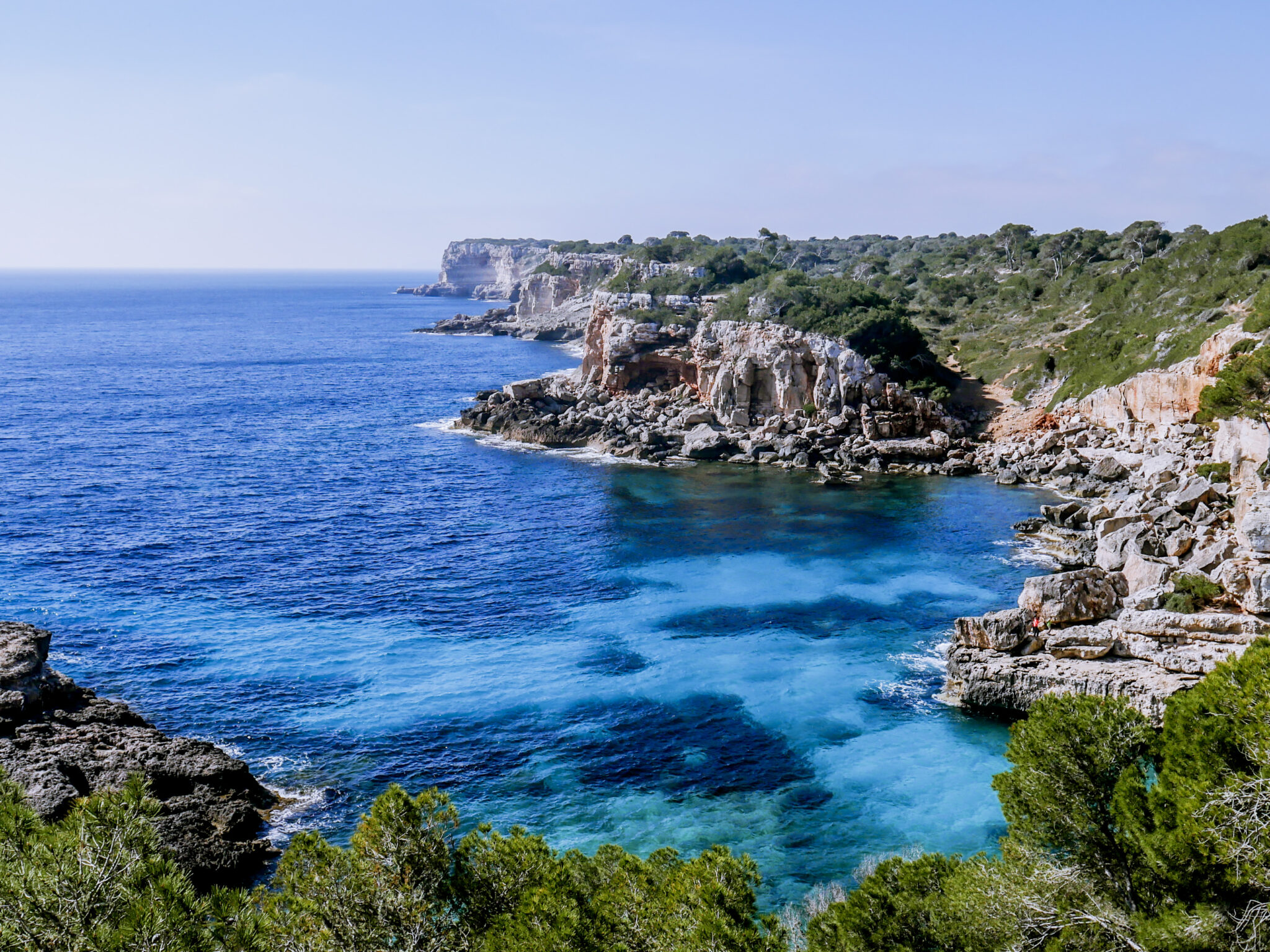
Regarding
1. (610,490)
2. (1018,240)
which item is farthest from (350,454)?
(1018,240)

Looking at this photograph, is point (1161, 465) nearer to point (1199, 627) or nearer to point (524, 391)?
point (1199, 627)

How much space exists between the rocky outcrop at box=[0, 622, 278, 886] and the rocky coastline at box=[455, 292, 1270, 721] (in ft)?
87.3

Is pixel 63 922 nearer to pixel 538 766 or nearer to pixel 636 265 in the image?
pixel 538 766

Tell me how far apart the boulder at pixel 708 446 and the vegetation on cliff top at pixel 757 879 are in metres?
61.9

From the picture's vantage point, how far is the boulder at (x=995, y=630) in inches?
A: 1473

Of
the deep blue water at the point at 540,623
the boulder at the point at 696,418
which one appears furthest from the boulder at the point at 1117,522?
the boulder at the point at 696,418

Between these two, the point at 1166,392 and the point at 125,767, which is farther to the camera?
the point at 1166,392

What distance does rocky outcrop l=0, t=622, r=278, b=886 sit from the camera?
88.5 feet

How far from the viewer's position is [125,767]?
1169 inches

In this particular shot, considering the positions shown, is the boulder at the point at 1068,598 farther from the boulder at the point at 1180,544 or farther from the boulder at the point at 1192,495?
the boulder at the point at 1192,495

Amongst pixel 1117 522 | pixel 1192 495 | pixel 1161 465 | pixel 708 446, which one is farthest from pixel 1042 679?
pixel 708 446

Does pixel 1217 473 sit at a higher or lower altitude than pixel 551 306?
lower

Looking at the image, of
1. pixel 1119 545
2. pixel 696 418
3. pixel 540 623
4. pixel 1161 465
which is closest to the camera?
pixel 540 623

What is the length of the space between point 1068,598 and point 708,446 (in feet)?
144
